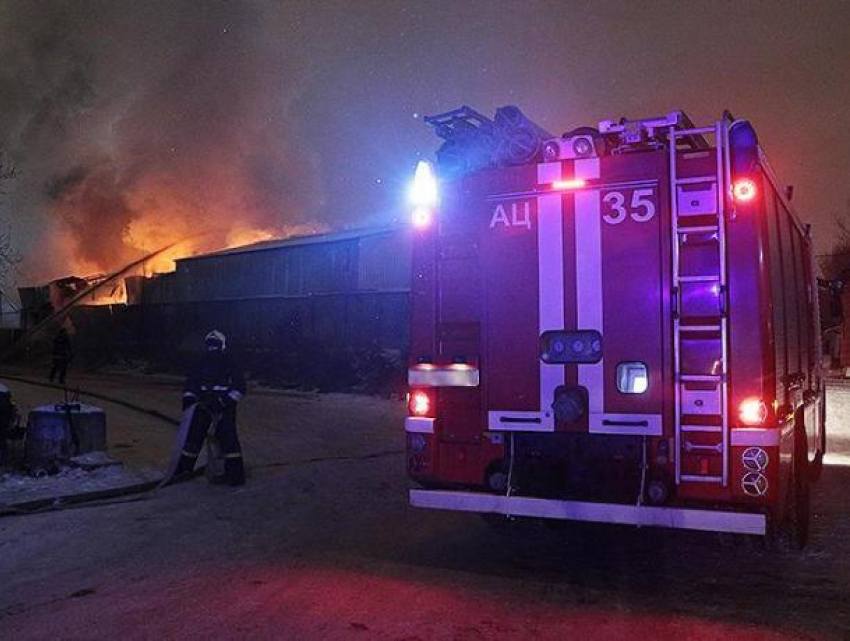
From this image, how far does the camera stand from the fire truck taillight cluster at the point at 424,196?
18.2 ft

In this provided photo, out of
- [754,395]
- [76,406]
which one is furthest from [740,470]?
[76,406]

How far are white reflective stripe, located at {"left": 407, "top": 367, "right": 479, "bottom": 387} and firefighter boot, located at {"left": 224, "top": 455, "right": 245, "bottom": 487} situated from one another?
3.52 meters

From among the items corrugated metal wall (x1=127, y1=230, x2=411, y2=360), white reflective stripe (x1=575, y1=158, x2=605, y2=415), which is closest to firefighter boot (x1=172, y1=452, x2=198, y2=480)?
white reflective stripe (x1=575, y1=158, x2=605, y2=415)

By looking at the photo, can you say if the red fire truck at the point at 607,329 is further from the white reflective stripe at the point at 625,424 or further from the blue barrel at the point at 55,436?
the blue barrel at the point at 55,436

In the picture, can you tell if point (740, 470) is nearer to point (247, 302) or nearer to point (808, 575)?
point (808, 575)

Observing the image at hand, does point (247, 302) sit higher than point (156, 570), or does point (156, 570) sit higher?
point (247, 302)

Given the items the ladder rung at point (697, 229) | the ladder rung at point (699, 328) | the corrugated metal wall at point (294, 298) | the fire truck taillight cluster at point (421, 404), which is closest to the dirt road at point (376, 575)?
the fire truck taillight cluster at point (421, 404)

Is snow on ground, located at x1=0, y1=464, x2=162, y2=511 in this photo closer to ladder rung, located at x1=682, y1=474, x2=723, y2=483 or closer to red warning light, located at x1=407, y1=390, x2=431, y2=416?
red warning light, located at x1=407, y1=390, x2=431, y2=416

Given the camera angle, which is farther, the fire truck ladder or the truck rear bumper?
the fire truck ladder

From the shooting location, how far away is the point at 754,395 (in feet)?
14.7

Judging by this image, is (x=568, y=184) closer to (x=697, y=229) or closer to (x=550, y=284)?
(x=550, y=284)

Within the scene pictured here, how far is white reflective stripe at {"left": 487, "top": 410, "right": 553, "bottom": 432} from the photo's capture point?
5.12 m

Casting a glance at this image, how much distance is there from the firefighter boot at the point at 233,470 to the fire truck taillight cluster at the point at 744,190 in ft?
18.8

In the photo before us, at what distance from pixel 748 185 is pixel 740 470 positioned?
5.40 feet
